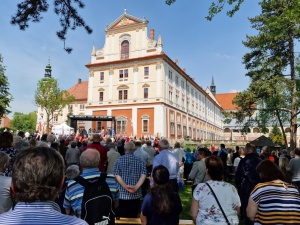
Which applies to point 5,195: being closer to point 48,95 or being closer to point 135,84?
point 135,84

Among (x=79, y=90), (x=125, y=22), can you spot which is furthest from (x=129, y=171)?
(x=79, y=90)

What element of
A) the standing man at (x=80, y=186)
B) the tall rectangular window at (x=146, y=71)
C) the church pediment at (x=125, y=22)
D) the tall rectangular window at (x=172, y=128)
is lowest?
the standing man at (x=80, y=186)

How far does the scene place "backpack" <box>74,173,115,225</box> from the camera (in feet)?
9.86

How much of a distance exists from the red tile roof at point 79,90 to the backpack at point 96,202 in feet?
→ 186

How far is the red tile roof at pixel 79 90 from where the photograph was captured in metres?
59.1

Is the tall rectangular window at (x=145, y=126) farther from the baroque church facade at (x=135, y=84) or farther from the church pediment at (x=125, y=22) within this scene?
the church pediment at (x=125, y=22)

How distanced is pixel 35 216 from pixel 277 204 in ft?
→ 8.77

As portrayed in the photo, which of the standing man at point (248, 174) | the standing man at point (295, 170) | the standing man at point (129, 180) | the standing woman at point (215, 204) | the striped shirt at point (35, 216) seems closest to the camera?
the striped shirt at point (35, 216)

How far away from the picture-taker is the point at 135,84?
4056cm

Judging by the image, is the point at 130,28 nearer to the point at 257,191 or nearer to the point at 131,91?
the point at 131,91

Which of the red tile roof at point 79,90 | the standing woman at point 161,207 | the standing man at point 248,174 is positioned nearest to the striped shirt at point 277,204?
the standing woman at point 161,207

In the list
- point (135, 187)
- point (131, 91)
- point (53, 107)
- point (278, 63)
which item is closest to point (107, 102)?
point (131, 91)

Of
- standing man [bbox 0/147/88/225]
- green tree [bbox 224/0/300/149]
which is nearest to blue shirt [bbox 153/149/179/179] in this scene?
standing man [bbox 0/147/88/225]

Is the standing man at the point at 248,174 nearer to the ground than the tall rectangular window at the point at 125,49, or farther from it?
nearer to the ground
